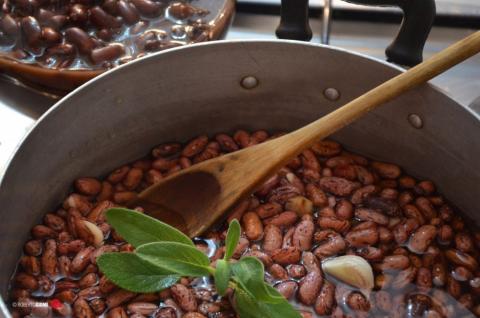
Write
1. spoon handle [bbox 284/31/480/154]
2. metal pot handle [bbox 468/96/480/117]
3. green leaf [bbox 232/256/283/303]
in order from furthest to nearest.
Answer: metal pot handle [bbox 468/96/480/117] < spoon handle [bbox 284/31/480/154] < green leaf [bbox 232/256/283/303]

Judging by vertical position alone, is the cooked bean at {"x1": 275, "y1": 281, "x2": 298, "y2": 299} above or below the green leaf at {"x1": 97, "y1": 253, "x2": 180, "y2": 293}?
below

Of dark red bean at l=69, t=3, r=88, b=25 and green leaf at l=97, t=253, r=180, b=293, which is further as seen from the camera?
dark red bean at l=69, t=3, r=88, b=25

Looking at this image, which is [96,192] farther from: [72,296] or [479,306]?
[479,306]

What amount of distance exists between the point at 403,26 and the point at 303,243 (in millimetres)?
287

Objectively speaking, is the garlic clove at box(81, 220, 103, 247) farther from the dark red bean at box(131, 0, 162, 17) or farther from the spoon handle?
the dark red bean at box(131, 0, 162, 17)

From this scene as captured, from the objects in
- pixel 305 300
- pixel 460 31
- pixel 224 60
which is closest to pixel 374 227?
pixel 305 300

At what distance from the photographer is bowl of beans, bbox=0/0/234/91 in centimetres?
93

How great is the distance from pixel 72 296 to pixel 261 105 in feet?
1.19

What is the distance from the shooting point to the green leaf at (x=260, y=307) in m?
0.60

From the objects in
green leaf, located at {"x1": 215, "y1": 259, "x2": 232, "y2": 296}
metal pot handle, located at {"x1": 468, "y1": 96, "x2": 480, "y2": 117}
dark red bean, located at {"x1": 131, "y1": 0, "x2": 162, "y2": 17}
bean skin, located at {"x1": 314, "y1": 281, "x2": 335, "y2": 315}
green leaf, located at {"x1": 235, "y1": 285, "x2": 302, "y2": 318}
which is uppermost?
dark red bean, located at {"x1": 131, "y1": 0, "x2": 162, "y2": 17}

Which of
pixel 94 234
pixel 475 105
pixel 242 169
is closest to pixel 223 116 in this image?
pixel 242 169

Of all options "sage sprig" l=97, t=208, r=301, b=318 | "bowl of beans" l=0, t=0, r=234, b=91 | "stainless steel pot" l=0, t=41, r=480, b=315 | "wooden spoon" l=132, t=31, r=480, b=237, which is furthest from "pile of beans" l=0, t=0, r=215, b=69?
"sage sprig" l=97, t=208, r=301, b=318

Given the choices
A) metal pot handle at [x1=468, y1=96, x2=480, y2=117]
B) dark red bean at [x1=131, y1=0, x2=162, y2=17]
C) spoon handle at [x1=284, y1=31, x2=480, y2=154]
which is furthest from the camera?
dark red bean at [x1=131, y1=0, x2=162, y2=17]

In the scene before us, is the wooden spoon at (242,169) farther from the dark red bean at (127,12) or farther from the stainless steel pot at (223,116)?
the dark red bean at (127,12)
